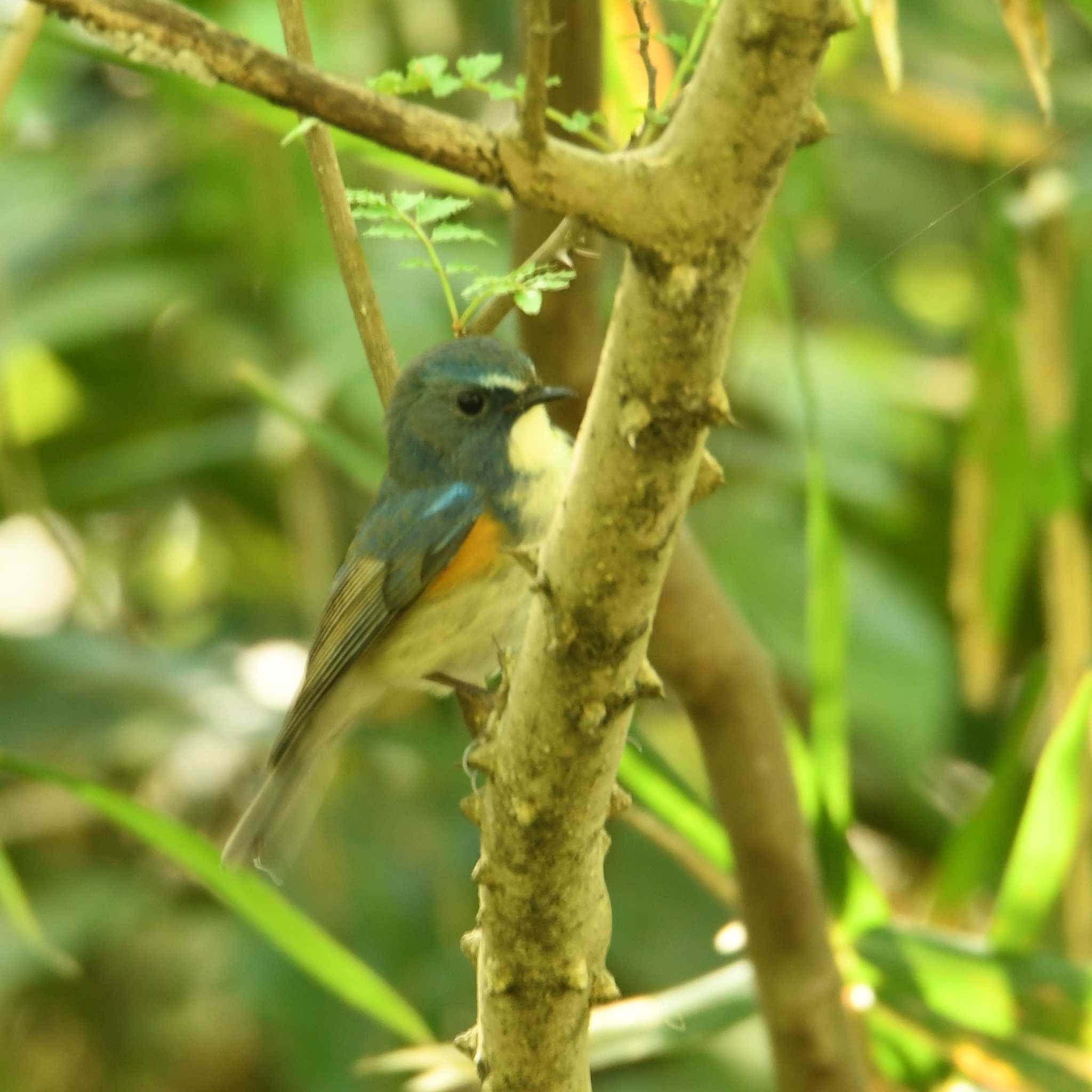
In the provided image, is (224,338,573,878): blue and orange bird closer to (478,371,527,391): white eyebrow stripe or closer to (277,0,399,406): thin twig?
(478,371,527,391): white eyebrow stripe

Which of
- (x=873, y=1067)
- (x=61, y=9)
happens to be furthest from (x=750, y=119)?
(x=873, y=1067)

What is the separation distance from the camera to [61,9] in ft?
3.25

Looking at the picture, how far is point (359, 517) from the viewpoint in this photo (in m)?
4.32

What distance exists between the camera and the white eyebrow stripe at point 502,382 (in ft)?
8.02

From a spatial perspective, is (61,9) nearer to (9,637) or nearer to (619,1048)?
(619,1048)

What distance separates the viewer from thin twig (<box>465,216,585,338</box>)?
165 centimetres

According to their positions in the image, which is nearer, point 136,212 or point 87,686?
point 87,686

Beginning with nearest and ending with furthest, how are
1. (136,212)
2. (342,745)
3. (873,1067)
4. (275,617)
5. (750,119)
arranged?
(750,119)
(873,1067)
(342,745)
(275,617)
(136,212)

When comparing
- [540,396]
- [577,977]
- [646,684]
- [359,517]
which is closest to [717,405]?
[646,684]

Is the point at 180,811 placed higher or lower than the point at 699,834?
higher

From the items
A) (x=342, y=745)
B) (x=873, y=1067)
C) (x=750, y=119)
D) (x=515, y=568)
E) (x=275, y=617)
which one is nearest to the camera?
(x=750, y=119)

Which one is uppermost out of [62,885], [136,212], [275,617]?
[136,212]

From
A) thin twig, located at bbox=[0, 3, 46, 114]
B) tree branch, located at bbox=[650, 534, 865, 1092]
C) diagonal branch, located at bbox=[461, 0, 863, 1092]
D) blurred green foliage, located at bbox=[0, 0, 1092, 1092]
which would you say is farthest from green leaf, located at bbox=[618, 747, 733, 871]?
thin twig, located at bbox=[0, 3, 46, 114]

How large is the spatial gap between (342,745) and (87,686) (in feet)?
2.01
